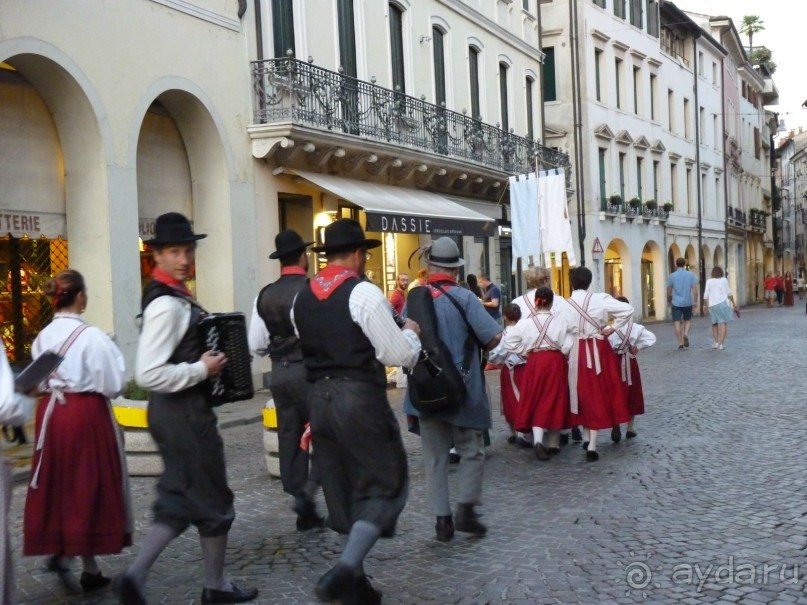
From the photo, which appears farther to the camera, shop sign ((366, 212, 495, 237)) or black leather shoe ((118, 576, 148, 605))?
shop sign ((366, 212, 495, 237))

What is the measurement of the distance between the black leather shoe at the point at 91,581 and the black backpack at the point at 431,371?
2130 mm

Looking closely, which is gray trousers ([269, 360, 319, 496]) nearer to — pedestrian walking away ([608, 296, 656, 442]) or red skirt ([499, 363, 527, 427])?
red skirt ([499, 363, 527, 427])

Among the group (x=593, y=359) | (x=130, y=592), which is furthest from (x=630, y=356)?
(x=130, y=592)

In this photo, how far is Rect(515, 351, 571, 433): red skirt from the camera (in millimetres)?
9344

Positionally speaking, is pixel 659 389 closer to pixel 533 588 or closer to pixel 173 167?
pixel 173 167

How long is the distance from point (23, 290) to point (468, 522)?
8.91 m

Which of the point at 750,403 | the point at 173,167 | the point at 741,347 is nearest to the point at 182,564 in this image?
the point at 750,403

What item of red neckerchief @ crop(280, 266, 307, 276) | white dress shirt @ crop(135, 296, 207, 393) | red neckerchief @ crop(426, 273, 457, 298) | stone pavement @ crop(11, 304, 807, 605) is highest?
red neckerchief @ crop(280, 266, 307, 276)

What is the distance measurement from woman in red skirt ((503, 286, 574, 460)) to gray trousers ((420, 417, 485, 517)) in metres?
2.63

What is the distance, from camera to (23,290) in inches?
531

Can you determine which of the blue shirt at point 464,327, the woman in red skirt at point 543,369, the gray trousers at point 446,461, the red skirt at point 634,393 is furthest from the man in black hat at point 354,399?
the red skirt at point 634,393

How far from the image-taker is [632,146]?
40.5m

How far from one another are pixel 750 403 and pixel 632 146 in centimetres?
2885

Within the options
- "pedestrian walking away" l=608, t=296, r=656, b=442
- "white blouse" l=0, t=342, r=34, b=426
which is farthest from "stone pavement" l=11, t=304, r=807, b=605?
"white blouse" l=0, t=342, r=34, b=426
